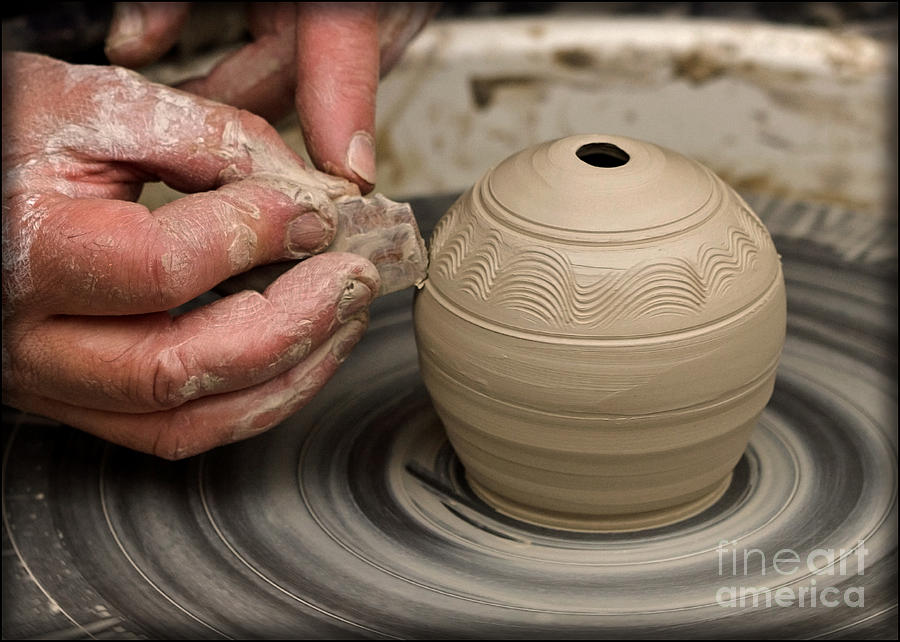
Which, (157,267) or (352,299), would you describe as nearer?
(157,267)

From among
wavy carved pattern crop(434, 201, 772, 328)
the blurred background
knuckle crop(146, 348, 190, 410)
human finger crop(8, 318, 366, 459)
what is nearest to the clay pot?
wavy carved pattern crop(434, 201, 772, 328)

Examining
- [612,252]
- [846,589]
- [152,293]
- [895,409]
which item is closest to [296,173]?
[152,293]

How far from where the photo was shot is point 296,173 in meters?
1.30

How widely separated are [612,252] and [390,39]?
719 mm

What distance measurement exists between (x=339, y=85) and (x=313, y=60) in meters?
0.06

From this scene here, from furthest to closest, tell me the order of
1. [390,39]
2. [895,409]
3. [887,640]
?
[390,39] → [895,409] → [887,640]

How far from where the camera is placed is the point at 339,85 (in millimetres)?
1455

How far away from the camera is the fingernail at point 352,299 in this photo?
1.27m

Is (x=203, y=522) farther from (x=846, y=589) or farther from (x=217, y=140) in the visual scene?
(x=846, y=589)

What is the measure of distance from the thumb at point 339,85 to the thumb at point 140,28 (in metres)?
0.21

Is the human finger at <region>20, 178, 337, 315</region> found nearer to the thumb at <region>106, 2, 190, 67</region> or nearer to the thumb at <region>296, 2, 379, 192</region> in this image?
the thumb at <region>296, 2, 379, 192</region>

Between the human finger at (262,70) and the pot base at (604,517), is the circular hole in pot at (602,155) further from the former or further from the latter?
the human finger at (262,70)

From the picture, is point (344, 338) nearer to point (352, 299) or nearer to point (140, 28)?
point (352, 299)

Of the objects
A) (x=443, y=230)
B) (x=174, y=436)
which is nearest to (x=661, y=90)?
(x=443, y=230)
